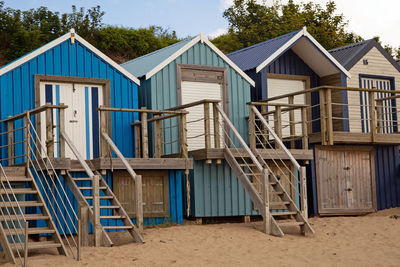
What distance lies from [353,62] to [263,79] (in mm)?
3823

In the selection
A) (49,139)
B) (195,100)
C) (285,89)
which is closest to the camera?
(49,139)

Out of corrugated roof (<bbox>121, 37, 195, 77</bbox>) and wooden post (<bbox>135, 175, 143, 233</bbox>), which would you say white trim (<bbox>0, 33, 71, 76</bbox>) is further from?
wooden post (<bbox>135, 175, 143, 233</bbox>)

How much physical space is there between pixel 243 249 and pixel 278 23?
25.7 m

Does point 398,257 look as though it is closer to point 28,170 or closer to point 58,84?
point 28,170

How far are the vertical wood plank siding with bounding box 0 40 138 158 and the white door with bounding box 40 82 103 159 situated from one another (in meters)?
0.32

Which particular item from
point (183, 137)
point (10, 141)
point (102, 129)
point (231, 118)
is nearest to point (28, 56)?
point (10, 141)

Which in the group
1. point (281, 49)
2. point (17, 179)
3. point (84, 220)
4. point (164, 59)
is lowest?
point (84, 220)

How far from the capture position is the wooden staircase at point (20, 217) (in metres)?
11.1

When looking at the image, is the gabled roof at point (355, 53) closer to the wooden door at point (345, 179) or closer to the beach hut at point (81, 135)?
the wooden door at point (345, 179)

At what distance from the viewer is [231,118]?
18.0m

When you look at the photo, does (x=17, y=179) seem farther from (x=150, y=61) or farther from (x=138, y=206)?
→ (x=150, y=61)

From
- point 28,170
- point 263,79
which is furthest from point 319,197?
point 28,170

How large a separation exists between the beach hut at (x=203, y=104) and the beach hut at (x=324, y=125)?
93 centimetres

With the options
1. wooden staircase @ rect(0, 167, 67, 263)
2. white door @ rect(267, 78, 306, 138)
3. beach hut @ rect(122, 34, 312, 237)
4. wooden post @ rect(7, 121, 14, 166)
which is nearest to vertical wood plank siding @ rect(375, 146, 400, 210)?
white door @ rect(267, 78, 306, 138)
